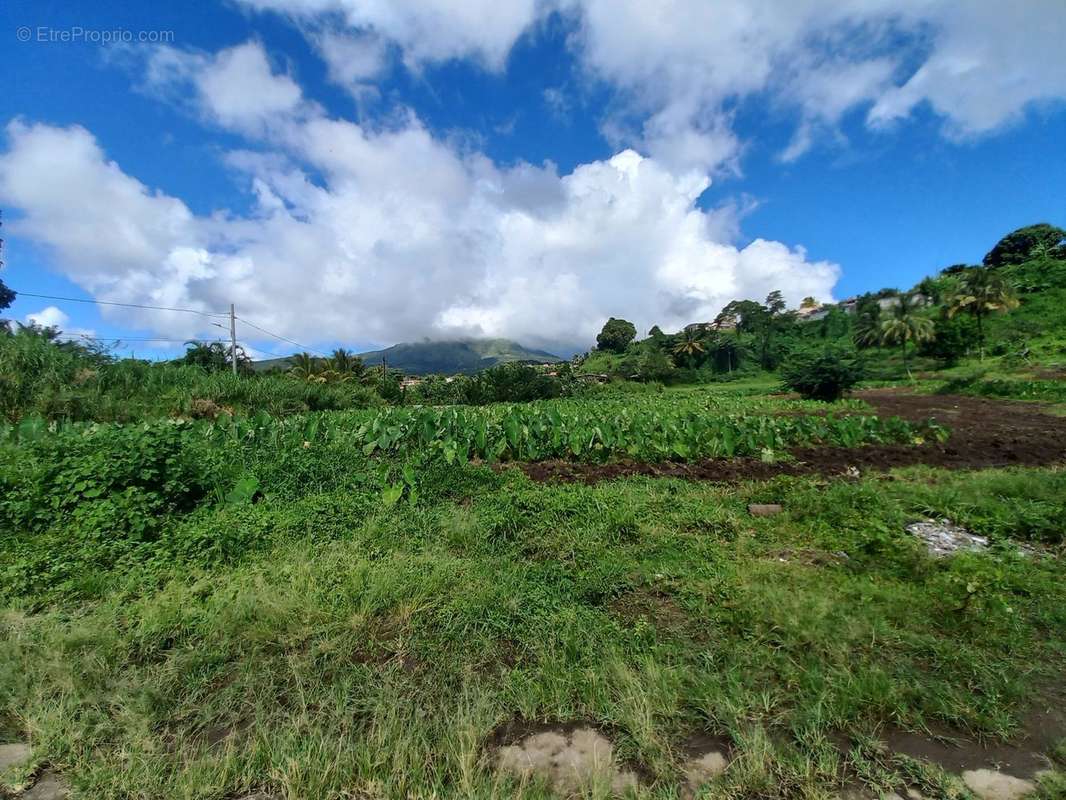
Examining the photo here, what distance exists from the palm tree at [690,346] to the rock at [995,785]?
6441 cm

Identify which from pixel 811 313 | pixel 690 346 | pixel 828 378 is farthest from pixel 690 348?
pixel 828 378

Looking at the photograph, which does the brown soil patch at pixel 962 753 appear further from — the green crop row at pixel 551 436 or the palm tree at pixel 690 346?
the palm tree at pixel 690 346

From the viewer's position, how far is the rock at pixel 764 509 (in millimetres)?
5484

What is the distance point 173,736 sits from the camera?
8.02 feet

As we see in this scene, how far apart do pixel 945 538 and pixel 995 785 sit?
3553mm

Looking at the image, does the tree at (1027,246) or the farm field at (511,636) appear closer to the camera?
the farm field at (511,636)

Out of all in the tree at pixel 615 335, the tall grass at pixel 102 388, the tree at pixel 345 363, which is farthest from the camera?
the tree at pixel 615 335

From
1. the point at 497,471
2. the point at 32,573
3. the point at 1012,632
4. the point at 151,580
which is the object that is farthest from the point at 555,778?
the point at 497,471

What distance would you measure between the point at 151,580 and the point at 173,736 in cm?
185

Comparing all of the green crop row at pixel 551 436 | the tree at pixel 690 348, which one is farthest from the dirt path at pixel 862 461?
the tree at pixel 690 348

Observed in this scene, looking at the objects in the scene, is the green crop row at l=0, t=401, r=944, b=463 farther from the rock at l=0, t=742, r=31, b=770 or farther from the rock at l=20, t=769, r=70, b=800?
the rock at l=20, t=769, r=70, b=800

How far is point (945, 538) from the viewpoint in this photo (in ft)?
15.8

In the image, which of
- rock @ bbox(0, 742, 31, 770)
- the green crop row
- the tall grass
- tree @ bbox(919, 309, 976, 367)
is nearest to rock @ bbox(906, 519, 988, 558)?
the green crop row

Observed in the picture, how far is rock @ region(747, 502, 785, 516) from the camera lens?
5.48 metres
